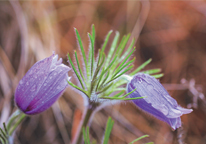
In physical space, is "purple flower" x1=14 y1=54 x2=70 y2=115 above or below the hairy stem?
above

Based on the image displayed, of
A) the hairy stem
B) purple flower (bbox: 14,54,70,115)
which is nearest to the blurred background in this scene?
the hairy stem

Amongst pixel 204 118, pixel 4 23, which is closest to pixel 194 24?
pixel 204 118

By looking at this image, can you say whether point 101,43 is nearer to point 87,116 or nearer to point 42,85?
point 87,116

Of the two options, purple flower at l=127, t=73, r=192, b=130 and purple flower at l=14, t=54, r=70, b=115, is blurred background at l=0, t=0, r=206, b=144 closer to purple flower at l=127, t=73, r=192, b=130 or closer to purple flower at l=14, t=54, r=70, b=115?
purple flower at l=127, t=73, r=192, b=130

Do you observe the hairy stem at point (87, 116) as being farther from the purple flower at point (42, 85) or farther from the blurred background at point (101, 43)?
the blurred background at point (101, 43)

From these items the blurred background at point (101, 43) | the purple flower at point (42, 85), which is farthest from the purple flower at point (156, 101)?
the blurred background at point (101, 43)
